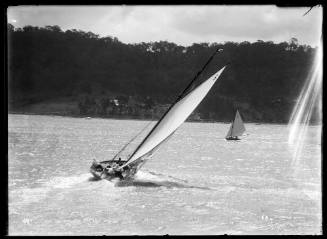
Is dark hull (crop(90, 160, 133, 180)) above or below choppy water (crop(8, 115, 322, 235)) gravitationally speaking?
above

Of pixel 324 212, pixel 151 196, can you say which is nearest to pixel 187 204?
pixel 151 196

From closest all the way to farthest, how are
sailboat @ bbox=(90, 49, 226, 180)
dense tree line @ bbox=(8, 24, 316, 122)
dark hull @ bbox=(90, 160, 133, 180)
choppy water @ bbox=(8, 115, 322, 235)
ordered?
choppy water @ bbox=(8, 115, 322, 235), sailboat @ bbox=(90, 49, 226, 180), dark hull @ bbox=(90, 160, 133, 180), dense tree line @ bbox=(8, 24, 316, 122)

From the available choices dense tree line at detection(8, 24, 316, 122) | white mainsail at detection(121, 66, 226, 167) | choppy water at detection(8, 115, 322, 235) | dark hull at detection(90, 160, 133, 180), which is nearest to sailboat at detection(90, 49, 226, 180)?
white mainsail at detection(121, 66, 226, 167)

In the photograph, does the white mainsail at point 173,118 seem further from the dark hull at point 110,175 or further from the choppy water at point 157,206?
the choppy water at point 157,206

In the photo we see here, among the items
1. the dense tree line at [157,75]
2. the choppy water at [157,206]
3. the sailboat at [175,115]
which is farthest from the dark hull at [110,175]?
the dense tree line at [157,75]

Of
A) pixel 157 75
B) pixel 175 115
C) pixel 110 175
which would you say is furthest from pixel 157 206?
pixel 157 75

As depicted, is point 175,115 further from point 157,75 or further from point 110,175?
point 157,75

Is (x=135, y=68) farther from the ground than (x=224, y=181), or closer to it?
farther from the ground

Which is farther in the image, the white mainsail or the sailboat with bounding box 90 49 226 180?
the white mainsail

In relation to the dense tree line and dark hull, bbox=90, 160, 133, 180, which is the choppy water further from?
the dense tree line

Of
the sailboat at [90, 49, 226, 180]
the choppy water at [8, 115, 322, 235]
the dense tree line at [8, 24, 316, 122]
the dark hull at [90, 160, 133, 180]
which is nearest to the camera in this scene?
the choppy water at [8, 115, 322, 235]
